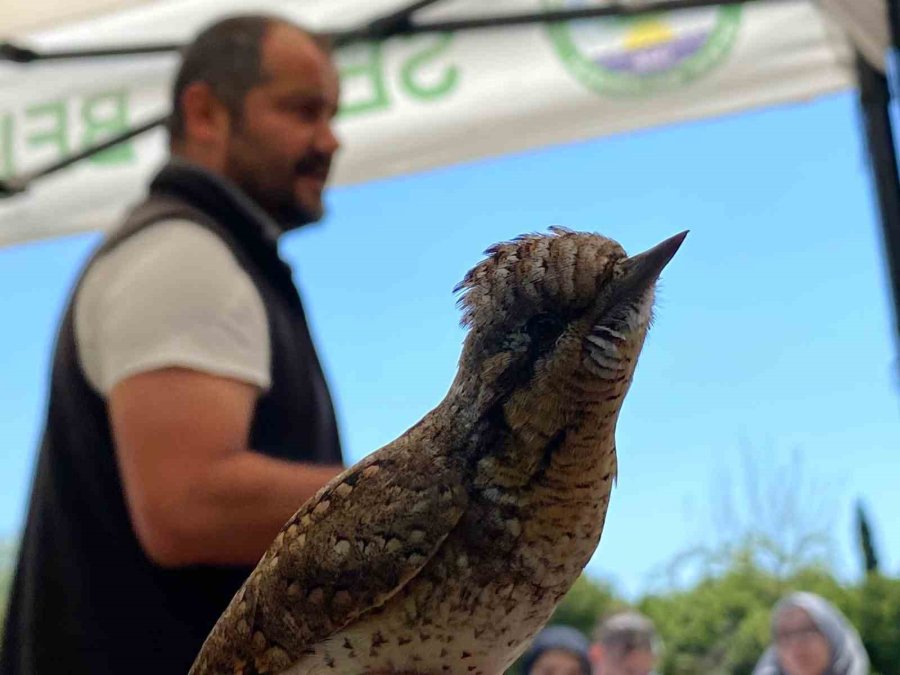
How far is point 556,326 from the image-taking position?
78 centimetres

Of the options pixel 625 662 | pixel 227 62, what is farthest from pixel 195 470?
pixel 625 662

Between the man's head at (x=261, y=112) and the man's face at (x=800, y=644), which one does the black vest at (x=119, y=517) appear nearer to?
the man's head at (x=261, y=112)

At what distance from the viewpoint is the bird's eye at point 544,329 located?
0.78 meters

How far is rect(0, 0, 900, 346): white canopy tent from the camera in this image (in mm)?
2250

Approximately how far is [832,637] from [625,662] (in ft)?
2.21

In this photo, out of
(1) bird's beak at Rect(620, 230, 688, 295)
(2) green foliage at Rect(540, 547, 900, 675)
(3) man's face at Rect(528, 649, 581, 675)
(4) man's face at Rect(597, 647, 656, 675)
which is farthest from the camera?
(2) green foliage at Rect(540, 547, 900, 675)

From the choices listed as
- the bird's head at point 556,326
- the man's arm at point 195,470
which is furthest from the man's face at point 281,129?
the bird's head at point 556,326

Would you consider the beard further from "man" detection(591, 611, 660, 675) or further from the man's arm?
"man" detection(591, 611, 660, 675)

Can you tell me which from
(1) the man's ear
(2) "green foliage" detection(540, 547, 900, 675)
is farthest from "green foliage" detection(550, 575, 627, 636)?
(1) the man's ear

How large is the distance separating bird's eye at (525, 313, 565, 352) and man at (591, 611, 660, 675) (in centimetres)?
284

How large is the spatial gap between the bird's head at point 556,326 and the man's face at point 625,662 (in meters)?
2.84

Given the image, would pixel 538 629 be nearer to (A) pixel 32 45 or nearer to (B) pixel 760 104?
(B) pixel 760 104

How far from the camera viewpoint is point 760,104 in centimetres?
228

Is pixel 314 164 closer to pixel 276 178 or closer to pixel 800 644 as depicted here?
pixel 276 178
